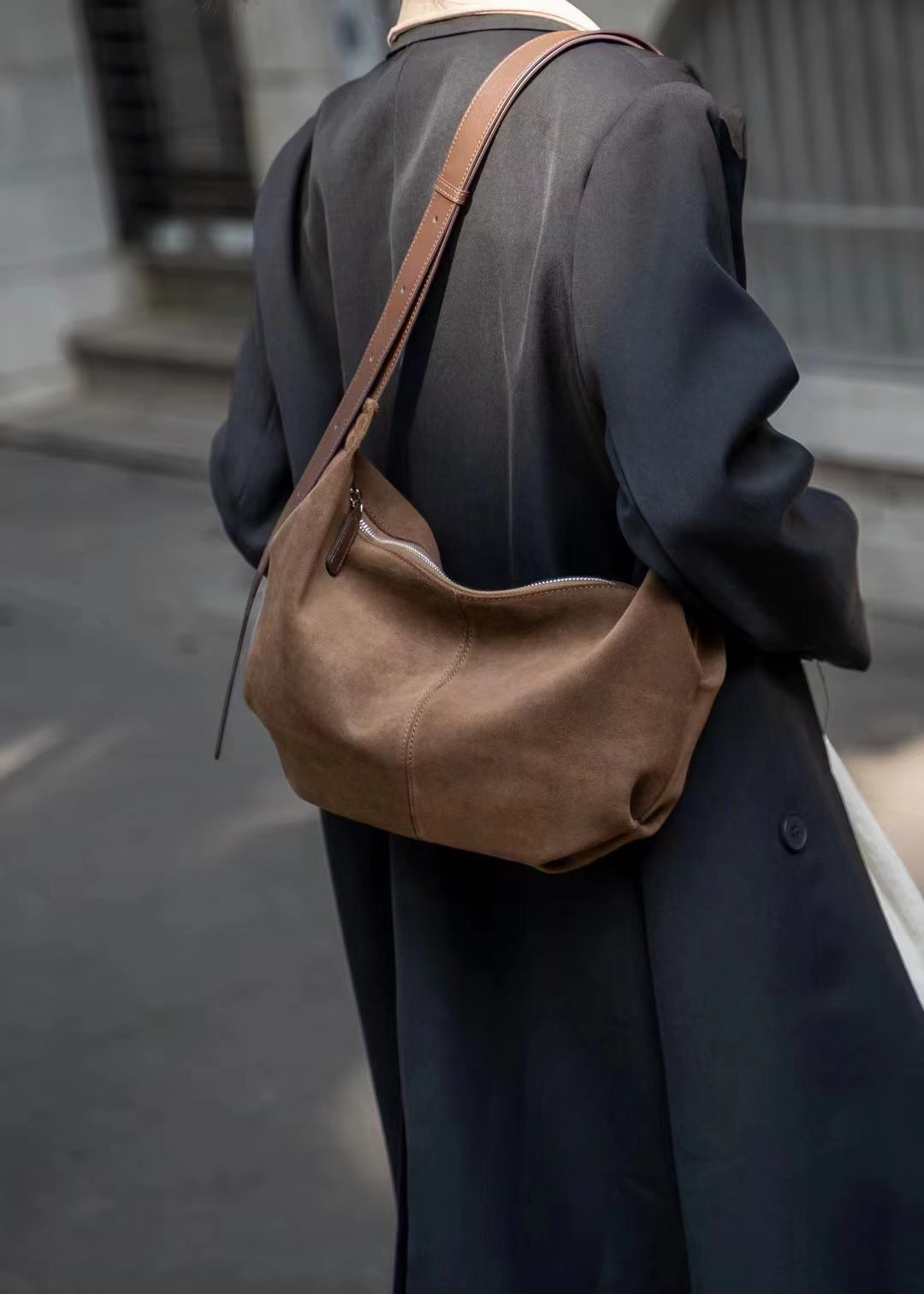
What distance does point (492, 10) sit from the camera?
167cm

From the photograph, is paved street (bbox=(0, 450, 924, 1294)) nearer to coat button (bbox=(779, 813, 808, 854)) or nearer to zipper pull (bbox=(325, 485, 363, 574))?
coat button (bbox=(779, 813, 808, 854))

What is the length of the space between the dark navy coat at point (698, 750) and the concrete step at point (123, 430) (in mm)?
5144

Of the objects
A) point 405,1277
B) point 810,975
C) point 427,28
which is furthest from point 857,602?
point 405,1277

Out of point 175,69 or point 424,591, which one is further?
point 175,69

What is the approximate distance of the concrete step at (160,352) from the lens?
25.4 ft

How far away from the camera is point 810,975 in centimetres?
170

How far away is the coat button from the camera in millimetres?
1674

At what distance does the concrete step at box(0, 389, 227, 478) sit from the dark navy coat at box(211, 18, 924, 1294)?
514 centimetres

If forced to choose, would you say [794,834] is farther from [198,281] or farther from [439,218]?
[198,281]

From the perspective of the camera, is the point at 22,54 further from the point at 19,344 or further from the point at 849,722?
the point at 849,722

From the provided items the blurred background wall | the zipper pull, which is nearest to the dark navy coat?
the zipper pull

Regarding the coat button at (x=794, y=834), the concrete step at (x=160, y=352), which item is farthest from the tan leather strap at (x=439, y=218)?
the concrete step at (x=160, y=352)

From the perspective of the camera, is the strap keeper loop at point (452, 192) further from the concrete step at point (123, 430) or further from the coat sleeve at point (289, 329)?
the concrete step at point (123, 430)

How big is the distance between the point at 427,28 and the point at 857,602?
72 cm
